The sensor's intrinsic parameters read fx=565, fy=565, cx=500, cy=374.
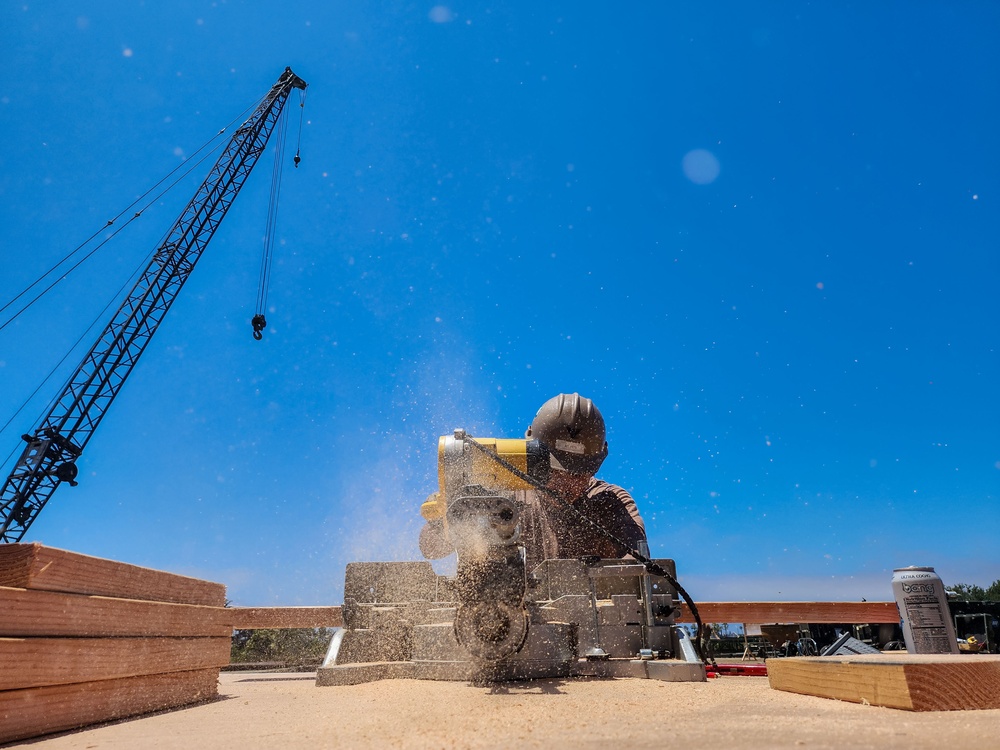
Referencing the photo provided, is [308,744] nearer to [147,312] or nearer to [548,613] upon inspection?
[548,613]

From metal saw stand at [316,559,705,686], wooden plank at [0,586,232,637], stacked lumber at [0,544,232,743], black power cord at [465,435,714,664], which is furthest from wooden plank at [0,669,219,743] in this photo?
black power cord at [465,435,714,664]

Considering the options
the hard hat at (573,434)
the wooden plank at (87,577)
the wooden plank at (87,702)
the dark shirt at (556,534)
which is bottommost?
the wooden plank at (87,702)

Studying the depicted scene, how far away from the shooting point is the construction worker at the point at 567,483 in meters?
5.70

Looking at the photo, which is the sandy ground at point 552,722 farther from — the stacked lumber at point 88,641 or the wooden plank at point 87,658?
the wooden plank at point 87,658

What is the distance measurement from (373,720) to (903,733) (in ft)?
7.46

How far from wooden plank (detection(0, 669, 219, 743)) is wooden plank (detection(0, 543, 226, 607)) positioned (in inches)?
19.6

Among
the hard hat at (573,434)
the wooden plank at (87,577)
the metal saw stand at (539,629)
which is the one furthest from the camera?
the hard hat at (573,434)

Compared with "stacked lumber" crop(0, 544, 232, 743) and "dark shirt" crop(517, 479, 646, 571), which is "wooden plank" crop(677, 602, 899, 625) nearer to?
"dark shirt" crop(517, 479, 646, 571)

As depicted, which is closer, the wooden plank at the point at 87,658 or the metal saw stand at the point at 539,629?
the wooden plank at the point at 87,658

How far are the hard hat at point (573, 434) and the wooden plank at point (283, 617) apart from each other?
180 inches

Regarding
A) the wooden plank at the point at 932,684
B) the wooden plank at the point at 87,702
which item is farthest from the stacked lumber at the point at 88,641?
the wooden plank at the point at 932,684

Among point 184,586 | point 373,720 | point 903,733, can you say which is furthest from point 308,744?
point 184,586

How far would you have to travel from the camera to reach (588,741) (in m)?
2.12

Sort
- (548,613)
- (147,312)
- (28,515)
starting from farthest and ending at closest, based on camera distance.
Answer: (147,312) < (28,515) < (548,613)
